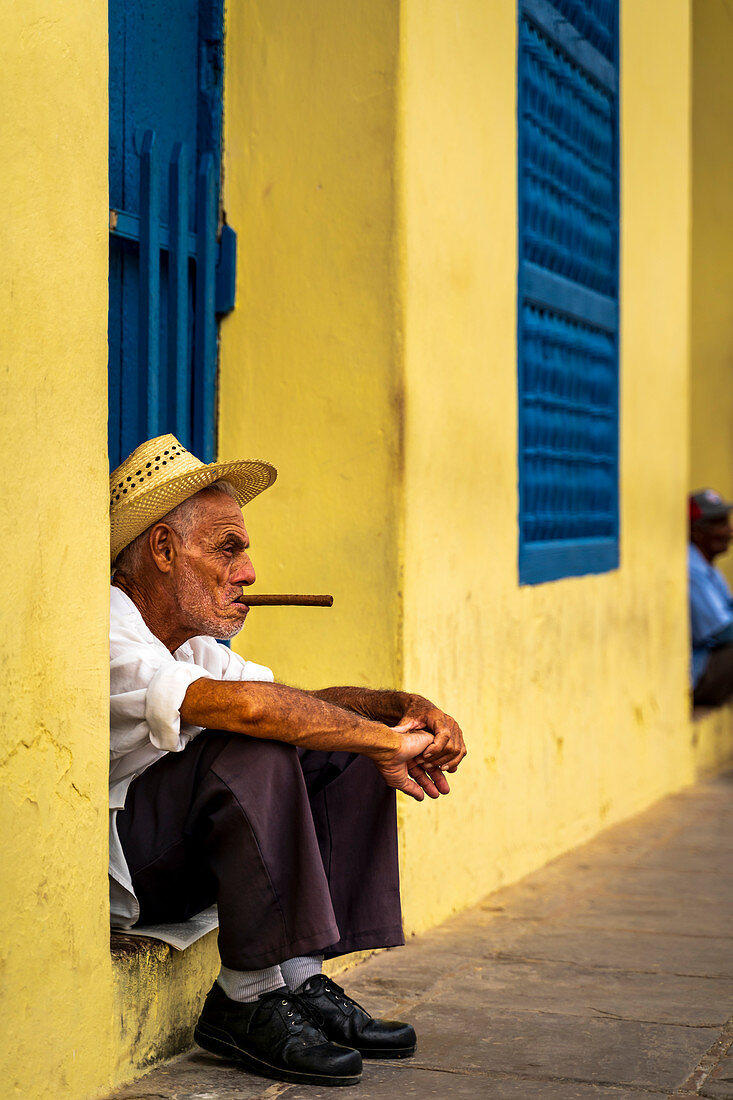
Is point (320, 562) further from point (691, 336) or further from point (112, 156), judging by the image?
point (691, 336)

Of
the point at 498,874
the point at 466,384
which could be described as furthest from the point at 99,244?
the point at 498,874

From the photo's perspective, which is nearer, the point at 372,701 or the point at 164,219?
the point at 372,701

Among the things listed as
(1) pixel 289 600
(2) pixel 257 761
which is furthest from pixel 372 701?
(2) pixel 257 761

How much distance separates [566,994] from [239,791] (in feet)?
3.91

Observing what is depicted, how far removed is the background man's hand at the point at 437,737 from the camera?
3.12 m

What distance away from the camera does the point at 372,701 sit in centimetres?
332

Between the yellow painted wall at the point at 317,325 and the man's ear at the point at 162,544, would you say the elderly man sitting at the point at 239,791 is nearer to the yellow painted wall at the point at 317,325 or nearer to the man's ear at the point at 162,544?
the man's ear at the point at 162,544

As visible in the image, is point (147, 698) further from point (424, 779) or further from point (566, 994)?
point (566, 994)

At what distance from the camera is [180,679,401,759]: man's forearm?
9.12 ft

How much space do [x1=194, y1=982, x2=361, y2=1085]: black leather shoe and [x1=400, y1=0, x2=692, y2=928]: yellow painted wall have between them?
1.16m

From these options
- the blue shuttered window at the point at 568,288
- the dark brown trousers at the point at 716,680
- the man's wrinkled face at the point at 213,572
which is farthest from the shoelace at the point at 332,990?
the dark brown trousers at the point at 716,680

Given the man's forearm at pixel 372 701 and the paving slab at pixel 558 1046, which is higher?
the man's forearm at pixel 372 701

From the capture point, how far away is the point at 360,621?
398cm

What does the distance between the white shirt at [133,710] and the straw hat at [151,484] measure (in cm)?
14
